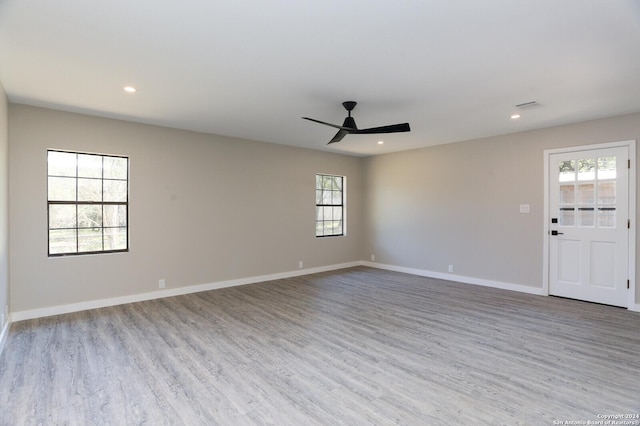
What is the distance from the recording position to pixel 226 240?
5734mm

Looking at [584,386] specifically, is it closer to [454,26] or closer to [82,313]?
[454,26]

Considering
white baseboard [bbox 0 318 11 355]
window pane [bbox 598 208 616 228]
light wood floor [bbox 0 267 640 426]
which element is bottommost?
light wood floor [bbox 0 267 640 426]

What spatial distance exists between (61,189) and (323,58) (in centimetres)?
375

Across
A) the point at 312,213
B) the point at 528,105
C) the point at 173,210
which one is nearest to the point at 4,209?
the point at 173,210

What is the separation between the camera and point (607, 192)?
4.65 m

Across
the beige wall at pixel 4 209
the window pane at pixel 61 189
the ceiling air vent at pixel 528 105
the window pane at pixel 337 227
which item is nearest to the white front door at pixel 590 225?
the ceiling air vent at pixel 528 105

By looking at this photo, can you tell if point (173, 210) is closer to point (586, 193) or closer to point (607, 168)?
point (586, 193)

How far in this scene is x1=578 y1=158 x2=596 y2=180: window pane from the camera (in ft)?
15.6

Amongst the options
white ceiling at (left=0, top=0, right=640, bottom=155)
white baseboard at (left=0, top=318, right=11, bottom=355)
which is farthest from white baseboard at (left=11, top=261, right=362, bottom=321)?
white ceiling at (left=0, top=0, right=640, bottom=155)

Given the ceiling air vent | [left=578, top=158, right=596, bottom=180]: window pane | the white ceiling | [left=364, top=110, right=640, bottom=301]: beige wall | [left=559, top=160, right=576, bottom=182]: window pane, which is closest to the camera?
the white ceiling

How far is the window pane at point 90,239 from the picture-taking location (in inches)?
176

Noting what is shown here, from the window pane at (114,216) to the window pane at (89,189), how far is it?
0.19m

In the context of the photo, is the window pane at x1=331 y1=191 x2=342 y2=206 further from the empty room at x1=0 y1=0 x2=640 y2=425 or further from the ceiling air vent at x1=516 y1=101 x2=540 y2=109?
the ceiling air vent at x1=516 y1=101 x2=540 y2=109

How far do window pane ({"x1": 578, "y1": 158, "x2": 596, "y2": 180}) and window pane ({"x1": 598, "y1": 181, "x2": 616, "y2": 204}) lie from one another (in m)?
0.16
